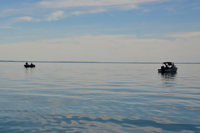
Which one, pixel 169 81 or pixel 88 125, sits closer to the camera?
pixel 88 125

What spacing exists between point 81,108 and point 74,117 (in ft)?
8.07

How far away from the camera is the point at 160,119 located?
1212 centimetres

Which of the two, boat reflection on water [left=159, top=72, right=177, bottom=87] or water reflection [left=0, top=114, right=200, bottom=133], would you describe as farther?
boat reflection on water [left=159, top=72, right=177, bottom=87]

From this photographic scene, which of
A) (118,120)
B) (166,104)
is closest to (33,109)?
(118,120)

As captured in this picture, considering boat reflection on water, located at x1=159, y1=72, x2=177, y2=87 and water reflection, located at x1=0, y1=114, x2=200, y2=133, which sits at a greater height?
boat reflection on water, located at x1=159, y1=72, x2=177, y2=87

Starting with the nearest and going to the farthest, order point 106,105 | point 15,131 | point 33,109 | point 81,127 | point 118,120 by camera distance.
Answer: point 15,131 < point 81,127 < point 118,120 < point 33,109 < point 106,105

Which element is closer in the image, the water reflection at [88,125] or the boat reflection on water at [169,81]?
the water reflection at [88,125]

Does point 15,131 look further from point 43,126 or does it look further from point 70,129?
point 70,129

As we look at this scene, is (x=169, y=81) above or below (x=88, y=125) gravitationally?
above

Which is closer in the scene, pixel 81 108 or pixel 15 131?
pixel 15 131

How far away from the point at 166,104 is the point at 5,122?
11.2 m

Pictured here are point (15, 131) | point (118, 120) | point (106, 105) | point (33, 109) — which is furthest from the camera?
point (106, 105)

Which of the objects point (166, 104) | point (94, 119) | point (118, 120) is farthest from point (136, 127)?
point (166, 104)

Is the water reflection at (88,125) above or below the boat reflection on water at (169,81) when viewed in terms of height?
below
